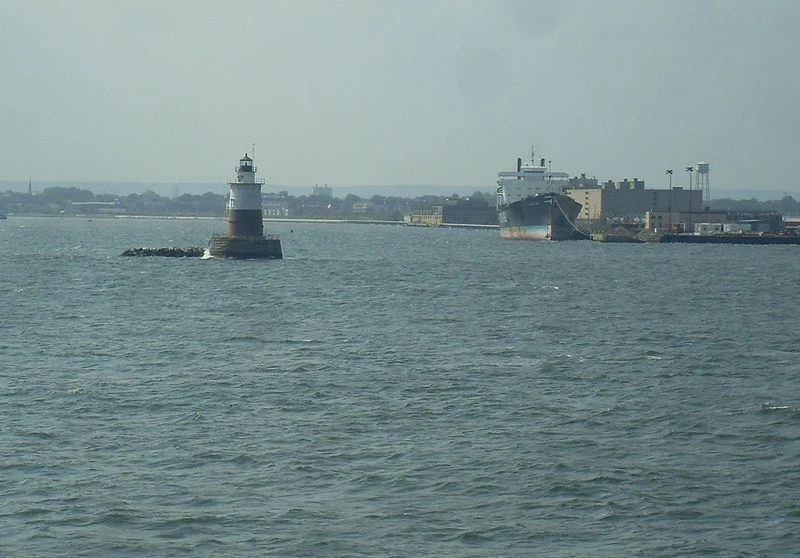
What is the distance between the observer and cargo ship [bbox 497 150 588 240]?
484 ft

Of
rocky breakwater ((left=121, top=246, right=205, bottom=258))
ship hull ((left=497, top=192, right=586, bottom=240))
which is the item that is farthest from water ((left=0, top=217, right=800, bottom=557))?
ship hull ((left=497, top=192, right=586, bottom=240))

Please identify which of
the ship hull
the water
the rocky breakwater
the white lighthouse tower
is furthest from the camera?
the ship hull

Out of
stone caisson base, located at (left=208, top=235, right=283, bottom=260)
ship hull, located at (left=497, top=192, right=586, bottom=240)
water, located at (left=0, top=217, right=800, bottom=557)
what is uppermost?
ship hull, located at (left=497, top=192, right=586, bottom=240)

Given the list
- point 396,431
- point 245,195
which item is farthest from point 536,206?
point 396,431

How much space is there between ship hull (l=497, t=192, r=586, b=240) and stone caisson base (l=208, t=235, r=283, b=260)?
6500 cm

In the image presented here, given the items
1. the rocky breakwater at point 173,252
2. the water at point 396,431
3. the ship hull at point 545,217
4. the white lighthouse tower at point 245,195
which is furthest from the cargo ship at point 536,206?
the water at point 396,431

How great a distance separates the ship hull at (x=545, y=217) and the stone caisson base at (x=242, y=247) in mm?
65002

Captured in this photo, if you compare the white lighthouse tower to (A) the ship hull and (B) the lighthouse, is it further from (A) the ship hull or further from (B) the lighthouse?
(A) the ship hull

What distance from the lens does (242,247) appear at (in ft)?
267

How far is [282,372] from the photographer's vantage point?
33.8m

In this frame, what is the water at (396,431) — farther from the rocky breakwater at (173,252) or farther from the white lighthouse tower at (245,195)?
the rocky breakwater at (173,252)

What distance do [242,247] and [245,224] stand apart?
71.8 inches

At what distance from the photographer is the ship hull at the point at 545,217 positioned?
A: 146 m

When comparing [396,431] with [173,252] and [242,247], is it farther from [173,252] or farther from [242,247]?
[173,252]
